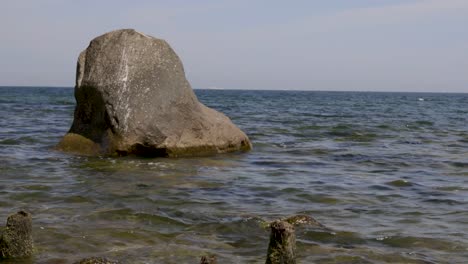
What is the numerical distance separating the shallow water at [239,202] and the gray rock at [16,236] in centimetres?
15

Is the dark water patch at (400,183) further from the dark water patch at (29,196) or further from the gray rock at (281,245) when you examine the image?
the gray rock at (281,245)

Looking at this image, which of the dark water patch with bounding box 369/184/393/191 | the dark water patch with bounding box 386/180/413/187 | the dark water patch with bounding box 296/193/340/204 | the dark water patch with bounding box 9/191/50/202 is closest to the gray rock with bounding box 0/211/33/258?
the dark water patch with bounding box 9/191/50/202

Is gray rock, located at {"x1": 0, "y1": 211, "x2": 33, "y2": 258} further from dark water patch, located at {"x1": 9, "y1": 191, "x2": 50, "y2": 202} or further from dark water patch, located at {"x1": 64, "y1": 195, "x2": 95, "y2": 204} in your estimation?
dark water patch, located at {"x1": 9, "y1": 191, "x2": 50, "y2": 202}

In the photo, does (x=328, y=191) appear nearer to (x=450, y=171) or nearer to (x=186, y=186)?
(x=186, y=186)

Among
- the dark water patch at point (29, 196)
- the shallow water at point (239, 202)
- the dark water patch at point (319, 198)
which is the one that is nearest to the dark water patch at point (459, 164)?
the shallow water at point (239, 202)

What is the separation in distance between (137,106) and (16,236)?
6.86 meters

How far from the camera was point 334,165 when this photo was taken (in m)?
12.2

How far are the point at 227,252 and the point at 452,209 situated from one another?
3.47 metres

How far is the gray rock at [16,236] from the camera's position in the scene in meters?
5.36

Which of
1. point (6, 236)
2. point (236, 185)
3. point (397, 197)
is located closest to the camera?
point (6, 236)

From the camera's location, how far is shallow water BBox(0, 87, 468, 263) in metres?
6.20

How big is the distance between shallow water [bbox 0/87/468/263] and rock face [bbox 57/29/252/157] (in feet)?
1.36

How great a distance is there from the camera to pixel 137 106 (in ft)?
39.9

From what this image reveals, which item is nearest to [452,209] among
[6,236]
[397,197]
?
[397,197]
